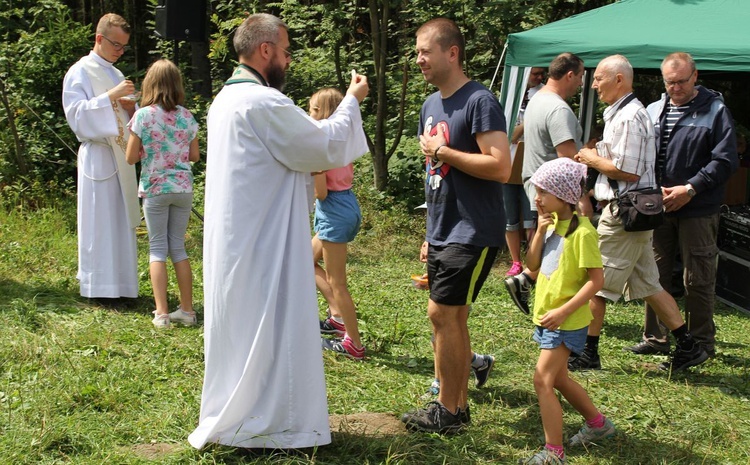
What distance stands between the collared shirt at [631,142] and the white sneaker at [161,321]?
314 centimetres

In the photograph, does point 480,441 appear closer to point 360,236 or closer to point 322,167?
point 322,167

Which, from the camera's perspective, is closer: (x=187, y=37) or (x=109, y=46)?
(x=109, y=46)

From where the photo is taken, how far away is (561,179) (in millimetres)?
3762

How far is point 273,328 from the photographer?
3.56 m

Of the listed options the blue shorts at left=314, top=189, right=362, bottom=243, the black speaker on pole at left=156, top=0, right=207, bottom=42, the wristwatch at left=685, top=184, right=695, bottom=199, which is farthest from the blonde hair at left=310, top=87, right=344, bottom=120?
the black speaker on pole at left=156, top=0, right=207, bottom=42

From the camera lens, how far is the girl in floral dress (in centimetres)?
583

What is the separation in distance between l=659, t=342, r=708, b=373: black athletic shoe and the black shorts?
1.81 m

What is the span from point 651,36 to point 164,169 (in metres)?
4.12

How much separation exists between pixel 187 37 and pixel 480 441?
21.0 ft

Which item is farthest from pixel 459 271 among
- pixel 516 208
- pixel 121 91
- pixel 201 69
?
pixel 201 69

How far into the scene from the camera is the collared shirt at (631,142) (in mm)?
5078

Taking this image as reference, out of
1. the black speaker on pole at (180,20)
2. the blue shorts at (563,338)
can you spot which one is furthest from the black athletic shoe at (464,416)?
the black speaker on pole at (180,20)

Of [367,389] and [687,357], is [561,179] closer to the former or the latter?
[367,389]

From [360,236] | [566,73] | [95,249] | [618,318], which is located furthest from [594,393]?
[360,236]
